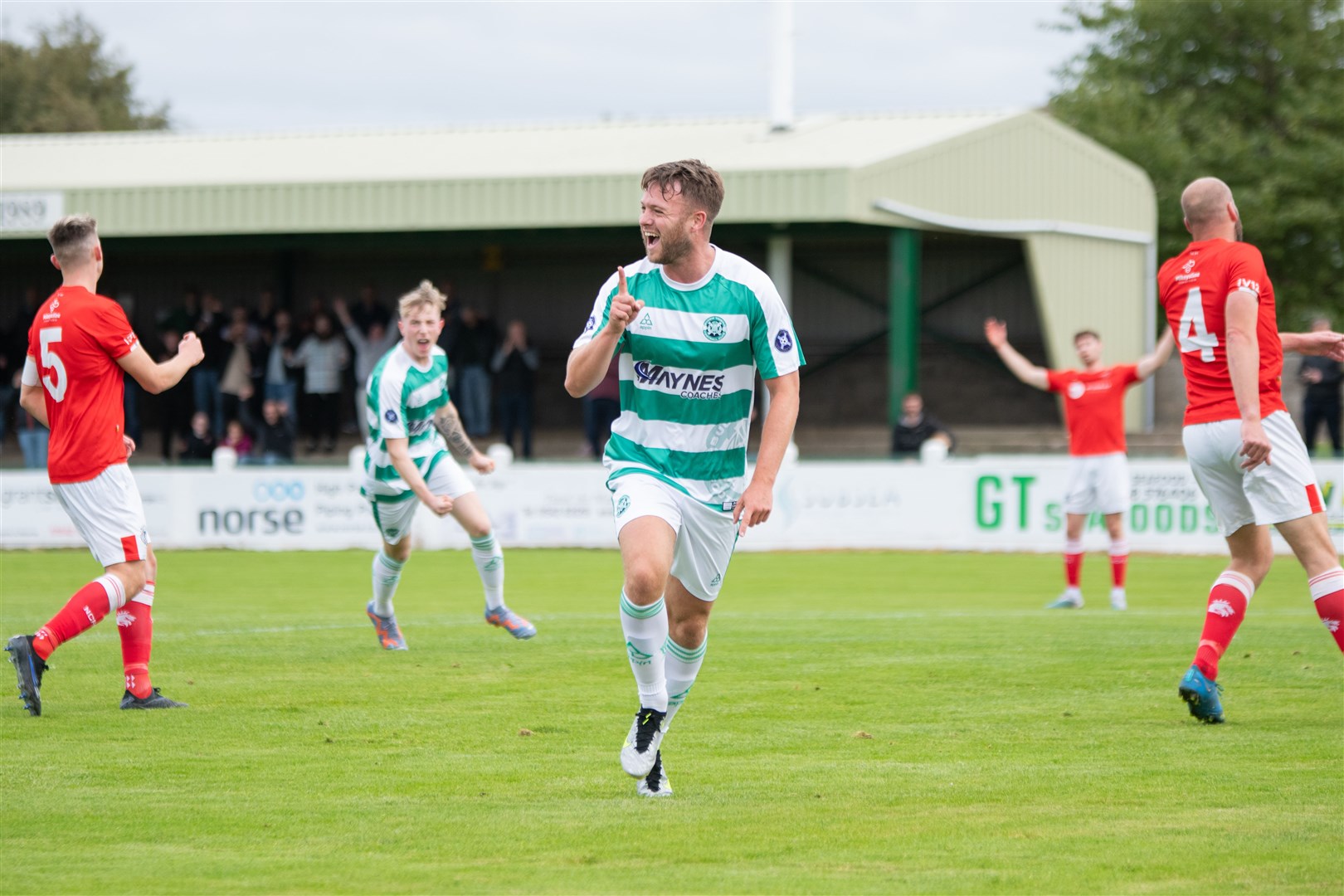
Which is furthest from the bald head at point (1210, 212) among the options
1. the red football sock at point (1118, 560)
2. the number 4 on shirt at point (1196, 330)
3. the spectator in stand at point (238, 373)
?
the spectator in stand at point (238, 373)

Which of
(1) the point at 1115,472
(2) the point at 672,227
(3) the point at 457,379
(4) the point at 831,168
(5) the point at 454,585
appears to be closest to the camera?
(2) the point at 672,227

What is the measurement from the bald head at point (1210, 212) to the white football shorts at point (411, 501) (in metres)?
4.99

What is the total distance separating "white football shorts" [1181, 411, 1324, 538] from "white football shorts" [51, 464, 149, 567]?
4949 mm

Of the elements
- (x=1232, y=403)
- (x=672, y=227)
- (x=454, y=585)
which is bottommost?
(x=454, y=585)

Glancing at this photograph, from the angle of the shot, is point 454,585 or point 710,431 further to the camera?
point 454,585

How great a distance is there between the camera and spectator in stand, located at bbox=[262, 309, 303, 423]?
2723 cm

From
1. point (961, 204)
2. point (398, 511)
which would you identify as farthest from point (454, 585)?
point (961, 204)

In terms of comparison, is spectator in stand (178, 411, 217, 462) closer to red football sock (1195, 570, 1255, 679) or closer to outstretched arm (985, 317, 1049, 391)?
outstretched arm (985, 317, 1049, 391)

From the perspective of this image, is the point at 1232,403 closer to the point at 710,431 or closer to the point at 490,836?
the point at 710,431

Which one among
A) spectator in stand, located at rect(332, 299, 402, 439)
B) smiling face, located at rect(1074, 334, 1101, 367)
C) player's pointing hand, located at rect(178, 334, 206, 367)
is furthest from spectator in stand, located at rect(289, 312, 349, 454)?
player's pointing hand, located at rect(178, 334, 206, 367)

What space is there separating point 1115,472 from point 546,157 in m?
16.7

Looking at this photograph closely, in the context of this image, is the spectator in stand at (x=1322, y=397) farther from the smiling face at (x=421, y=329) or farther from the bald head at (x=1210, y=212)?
the bald head at (x=1210, y=212)

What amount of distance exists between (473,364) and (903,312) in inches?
273

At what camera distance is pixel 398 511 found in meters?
10.9
